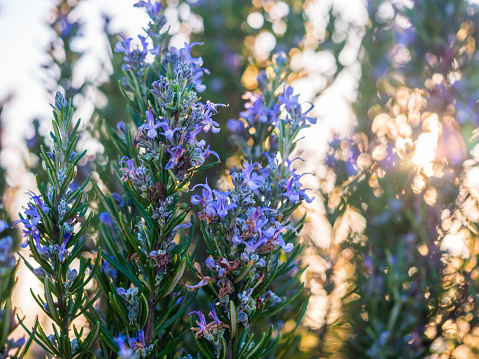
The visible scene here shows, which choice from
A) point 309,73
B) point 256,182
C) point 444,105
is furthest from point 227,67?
point 256,182

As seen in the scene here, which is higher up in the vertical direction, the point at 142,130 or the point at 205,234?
the point at 142,130

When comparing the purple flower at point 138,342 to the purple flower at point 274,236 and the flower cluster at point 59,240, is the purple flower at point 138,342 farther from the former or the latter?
the purple flower at point 274,236

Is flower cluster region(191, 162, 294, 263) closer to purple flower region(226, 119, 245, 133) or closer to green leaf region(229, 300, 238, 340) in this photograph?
green leaf region(229, 300, 238, 340)

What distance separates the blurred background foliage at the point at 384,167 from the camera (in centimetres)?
170

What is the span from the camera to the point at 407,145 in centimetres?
192

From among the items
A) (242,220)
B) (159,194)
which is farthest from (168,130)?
(242,220)

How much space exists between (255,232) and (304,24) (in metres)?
2.17

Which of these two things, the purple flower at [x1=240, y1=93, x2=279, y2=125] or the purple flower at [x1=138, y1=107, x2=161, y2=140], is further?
the purple flower at [x1=240, y1=93, x2=279, y2=125]

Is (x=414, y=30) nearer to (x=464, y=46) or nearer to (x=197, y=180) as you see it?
(x=464, y=46)

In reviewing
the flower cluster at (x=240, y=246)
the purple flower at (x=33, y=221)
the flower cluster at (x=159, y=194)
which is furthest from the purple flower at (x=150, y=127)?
the purple flower at (x=33, y=221)

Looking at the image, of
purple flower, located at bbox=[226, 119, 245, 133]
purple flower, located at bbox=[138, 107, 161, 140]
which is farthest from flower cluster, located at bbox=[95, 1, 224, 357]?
purple flower, located at bbox=[226, 119, 245, 133]

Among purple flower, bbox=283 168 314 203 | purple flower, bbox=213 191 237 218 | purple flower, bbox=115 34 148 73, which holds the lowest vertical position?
purple flower, bbox=213 191 237 218

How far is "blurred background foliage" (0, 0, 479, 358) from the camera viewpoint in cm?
170

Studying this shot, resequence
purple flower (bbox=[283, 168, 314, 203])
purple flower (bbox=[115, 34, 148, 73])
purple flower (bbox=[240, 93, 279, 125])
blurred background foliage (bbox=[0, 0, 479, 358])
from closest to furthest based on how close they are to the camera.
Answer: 1. purple flower (bbox=[283, 168, 314, 203])
2. purple flower (bbox=[115, 34, 148, 73])
3. purple flower (bbox=[240, 93, 279, 125])
4. blurred background foliage (bbox=[0, 0, 479, 358])
